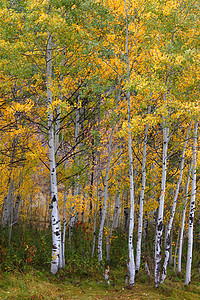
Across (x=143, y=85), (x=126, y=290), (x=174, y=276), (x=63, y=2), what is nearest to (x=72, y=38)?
(x=63, y=2)

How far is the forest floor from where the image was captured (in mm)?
5898

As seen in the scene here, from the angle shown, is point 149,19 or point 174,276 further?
point 174,276

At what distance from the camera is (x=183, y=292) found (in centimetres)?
712

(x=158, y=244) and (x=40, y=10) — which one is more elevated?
(x=40, y=10)

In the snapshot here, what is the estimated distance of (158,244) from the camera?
7.36 m

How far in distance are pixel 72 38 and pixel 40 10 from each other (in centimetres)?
124

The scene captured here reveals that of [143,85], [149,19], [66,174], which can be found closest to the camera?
[143,85]

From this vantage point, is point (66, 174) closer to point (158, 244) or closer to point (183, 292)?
point (158, 244)

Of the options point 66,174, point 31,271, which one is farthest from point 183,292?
point 66,174

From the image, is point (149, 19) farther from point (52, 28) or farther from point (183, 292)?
point (183, 292)

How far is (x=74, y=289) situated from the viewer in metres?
7.09

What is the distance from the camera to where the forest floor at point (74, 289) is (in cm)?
590

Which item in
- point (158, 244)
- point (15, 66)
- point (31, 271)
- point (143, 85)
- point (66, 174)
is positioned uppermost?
point (15, 66)

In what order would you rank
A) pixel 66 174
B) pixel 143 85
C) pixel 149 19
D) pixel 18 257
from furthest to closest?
pixel 66 174 < pixel 18 257 < pixel 149 19 < pixel 143 85
